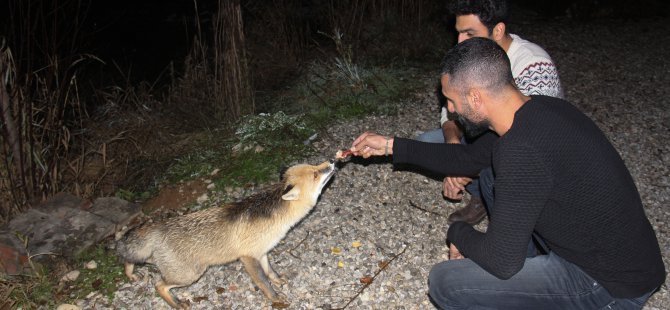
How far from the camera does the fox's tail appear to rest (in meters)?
3.83

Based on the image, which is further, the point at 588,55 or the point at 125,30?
the point at 125,30

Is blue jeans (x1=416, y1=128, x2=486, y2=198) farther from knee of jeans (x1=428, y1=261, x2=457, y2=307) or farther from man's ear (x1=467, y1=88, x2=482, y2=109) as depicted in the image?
man's ear (x1=467, y1=88, x2=482, y2=109)

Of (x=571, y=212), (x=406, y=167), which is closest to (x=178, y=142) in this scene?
(x=406, y=167)

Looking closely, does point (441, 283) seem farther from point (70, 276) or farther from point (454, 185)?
point (70, 276)

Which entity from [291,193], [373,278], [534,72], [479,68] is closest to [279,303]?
[373,278]

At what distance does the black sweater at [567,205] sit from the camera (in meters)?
Answer: 2.41

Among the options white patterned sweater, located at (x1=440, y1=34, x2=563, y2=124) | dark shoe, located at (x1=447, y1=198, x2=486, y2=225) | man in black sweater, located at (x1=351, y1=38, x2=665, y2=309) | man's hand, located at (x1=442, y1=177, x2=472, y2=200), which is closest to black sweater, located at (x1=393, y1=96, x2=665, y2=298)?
man in black sweater, located at (x1=351, y1=38, x2=665, y2=309)

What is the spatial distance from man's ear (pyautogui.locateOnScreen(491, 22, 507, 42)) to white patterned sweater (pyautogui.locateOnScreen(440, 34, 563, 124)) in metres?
0.18

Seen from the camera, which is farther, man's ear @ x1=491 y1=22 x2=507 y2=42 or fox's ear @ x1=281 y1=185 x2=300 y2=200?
man's ear @ x1=491 y1=22 x2=507 y2=42

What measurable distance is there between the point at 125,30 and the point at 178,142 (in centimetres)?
648

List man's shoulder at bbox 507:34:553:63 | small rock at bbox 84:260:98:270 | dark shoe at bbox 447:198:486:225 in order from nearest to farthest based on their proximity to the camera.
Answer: man's shoulder at bbox 507:34:553:63, small rock at bbox 84:260:98:270, dark shoe at bbox 447:198:486:225

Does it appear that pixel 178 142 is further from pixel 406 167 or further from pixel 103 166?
pixel 406 167

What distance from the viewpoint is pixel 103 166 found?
5820mm

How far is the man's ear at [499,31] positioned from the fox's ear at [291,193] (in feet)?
6.75
